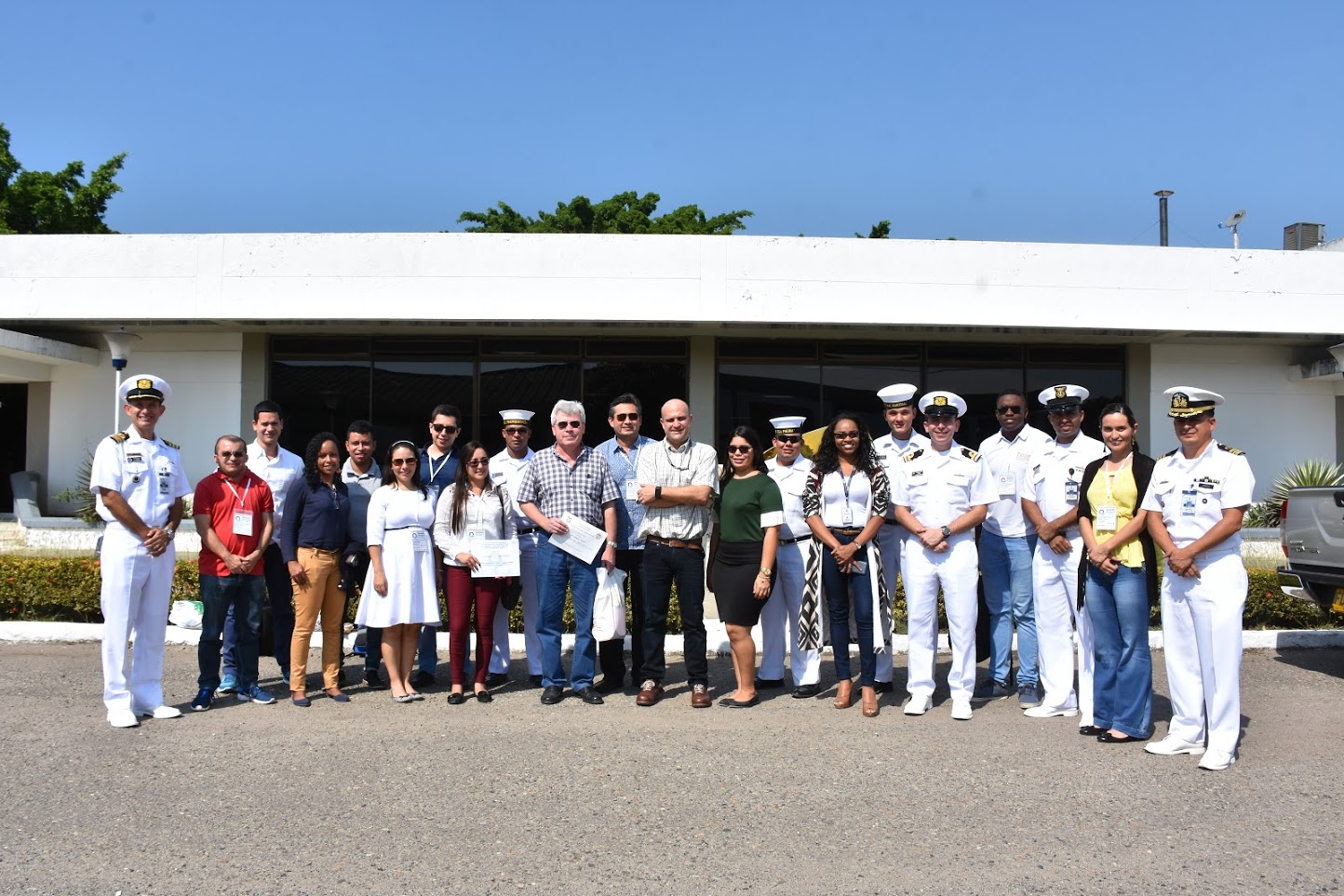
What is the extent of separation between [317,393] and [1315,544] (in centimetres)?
1295

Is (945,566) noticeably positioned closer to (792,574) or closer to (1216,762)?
(792,574)

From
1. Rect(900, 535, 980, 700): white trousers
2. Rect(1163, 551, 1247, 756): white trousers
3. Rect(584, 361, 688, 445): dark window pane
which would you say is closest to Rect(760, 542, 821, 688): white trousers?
Rect(900, 535, 980, 700): white trousers

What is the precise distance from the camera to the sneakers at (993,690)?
6.37 meters

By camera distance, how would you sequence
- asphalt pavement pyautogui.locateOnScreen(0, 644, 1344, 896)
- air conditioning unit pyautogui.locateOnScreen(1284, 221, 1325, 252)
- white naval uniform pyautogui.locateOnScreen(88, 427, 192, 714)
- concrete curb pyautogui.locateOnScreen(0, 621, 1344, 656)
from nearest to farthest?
1. asphalt pavement pyautogui.locateOnScreen(0, 644, 1344, 896)
2. white naval uniform pyautogui.locateOnScreen(88, 427, 192, 714)
3. concrete curb pyautogui.locateOnScreen(0, 621, 1344, 656)
4. air conditioning unit pyautogui.locateOnScreen(1284, 221, 1325, 252)

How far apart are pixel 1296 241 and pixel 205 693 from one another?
23.5 meters

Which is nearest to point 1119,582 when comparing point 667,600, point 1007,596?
point 1007,596

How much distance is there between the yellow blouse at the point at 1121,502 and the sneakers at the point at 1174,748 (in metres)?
0.88

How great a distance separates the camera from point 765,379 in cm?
1529

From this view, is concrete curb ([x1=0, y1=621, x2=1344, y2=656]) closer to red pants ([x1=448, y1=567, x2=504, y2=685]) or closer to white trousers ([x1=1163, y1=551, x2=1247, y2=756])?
red pants ([x1=448, y1=567, x2=504, y2=685])

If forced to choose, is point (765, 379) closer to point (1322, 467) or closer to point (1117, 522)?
point (1322, 467)

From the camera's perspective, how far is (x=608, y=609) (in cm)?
604

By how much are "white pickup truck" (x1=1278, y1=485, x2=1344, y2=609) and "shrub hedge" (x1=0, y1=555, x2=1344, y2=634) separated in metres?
1.26

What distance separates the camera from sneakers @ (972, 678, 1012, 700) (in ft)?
20.9

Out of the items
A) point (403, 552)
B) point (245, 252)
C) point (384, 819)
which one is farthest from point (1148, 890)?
point (245, 252)
